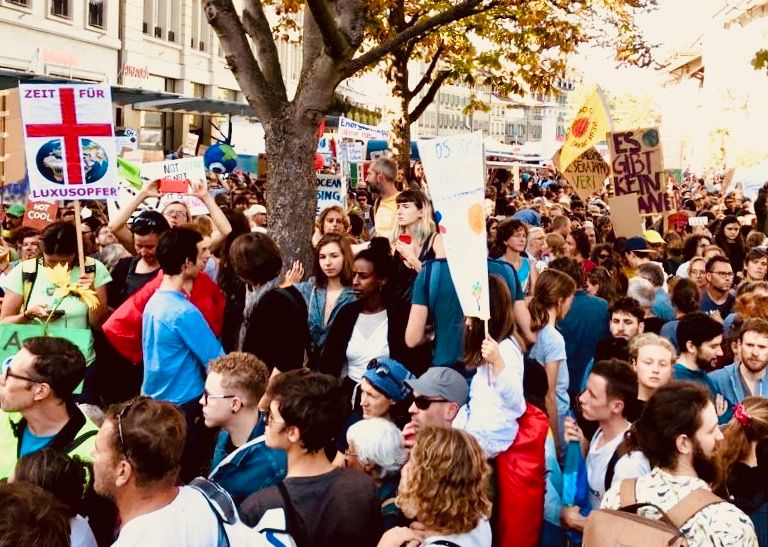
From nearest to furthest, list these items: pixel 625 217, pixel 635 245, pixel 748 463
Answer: pixel 748 463, pixel 635 245, pixel 625 217

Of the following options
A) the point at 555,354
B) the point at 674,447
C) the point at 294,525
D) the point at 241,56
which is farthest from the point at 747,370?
the point at 241,56

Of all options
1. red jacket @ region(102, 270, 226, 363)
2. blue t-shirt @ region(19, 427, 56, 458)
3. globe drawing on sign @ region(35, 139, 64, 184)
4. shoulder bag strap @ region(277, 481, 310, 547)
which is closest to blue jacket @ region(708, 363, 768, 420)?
red jacket @ region(102, 270, 226, 363)

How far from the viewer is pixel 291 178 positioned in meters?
9.87

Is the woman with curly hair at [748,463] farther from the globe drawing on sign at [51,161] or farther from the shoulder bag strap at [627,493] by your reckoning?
the globe drawing on sign at [51,161]

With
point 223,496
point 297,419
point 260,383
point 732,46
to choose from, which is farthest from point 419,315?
point 732,46

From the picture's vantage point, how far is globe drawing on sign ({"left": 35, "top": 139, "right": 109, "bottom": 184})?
8.21 m

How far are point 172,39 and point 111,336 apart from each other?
33.9 metres

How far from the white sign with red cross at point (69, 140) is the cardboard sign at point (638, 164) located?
7.25 meters

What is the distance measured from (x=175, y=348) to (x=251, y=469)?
1431 mm

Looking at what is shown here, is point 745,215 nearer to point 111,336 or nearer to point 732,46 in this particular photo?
point 111,336

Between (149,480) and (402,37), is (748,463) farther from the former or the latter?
(402,37)

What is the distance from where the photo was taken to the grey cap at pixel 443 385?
523 centimetres

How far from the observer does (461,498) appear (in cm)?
400

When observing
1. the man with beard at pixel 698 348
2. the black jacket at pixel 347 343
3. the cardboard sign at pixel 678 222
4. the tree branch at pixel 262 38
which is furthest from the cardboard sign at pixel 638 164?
the black jacket at pixel 347 343
